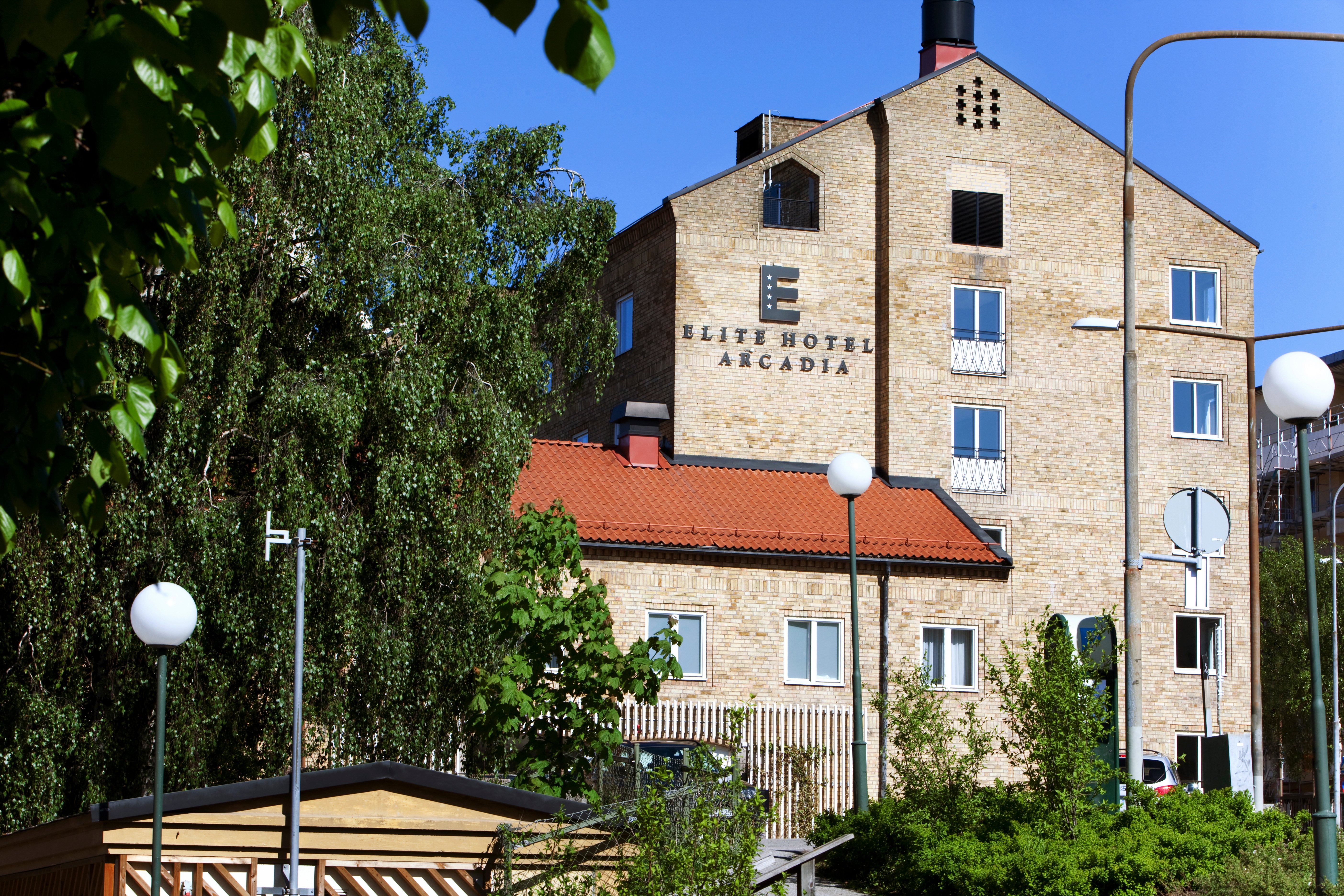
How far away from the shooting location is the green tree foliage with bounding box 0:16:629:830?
16.9 metres

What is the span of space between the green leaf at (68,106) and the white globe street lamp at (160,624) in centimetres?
826

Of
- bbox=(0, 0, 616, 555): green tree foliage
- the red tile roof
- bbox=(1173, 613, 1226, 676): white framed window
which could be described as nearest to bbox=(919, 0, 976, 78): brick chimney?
the red tile roof

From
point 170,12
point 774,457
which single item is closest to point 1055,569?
point 774,457

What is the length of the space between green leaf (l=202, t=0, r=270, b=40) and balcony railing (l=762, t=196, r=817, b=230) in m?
33.2

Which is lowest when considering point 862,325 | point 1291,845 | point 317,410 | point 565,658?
point 1291,845

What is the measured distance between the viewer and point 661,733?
27.8 metres

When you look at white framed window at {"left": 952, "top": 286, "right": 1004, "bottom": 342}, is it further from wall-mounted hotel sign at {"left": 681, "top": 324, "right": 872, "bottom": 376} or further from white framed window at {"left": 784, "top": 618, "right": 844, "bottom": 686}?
white framed window at {"left": 784, "top": 618, "right": 844, "bottom": 686}

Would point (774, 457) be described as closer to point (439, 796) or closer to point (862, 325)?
point (862, 325)

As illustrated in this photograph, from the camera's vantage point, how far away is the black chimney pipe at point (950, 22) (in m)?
41.8

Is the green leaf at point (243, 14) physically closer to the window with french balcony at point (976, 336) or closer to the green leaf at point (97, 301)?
the green leaf at point (97, 301)

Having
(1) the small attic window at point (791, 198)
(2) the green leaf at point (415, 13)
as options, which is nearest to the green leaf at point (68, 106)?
(2) the green leaf at point (415, 13)

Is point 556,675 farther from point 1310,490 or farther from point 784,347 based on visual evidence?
point 784,347

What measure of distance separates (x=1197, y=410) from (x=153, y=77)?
3737cm

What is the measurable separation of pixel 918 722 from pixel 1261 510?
54.3 metres
